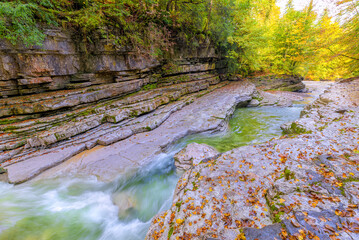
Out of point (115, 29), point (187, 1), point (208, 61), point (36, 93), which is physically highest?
point (187, 1)

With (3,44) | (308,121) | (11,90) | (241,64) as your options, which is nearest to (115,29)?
(3,44)

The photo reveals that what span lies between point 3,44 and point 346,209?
459 inches

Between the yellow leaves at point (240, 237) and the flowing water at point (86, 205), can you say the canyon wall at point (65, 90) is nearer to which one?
the flowing water at point (86, 205)

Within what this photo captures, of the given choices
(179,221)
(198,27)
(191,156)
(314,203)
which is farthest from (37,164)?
(198,27)

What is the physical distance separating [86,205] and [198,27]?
54.0ft

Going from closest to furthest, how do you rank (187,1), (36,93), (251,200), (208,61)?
(251,200) < (36,93) < (187,1) < (208,61)

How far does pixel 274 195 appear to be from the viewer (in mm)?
2809

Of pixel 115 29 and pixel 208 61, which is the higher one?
pixel 115 29

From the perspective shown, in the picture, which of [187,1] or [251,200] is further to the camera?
[187,1]

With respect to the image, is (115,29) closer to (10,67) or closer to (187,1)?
(10,67)

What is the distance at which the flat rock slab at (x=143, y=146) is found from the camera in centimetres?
543

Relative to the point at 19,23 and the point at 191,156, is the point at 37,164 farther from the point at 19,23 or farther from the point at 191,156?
the point at 191,156

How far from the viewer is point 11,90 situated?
6.92 meters

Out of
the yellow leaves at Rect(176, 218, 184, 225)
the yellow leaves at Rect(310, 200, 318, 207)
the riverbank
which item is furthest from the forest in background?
the yellow leaves at Rect(310, 200, 318, 207)
